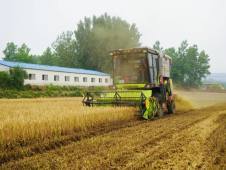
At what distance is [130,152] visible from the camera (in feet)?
20.7

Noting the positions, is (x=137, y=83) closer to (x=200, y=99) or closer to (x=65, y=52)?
(x=200, y=99)

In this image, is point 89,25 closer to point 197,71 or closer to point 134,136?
point 197,71

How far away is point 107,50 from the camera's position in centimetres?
5750

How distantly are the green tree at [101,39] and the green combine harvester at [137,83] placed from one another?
42.2 meters

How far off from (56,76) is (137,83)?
31103mm

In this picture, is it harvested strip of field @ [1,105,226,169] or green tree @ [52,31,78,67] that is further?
green tree @ [52,31,78,67]

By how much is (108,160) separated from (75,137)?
2480 millimetres

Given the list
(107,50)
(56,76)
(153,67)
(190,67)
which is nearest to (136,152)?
(153,67)

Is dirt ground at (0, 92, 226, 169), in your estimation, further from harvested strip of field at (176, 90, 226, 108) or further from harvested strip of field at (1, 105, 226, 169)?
harvested strip of field at (176, 90, 226, 108)

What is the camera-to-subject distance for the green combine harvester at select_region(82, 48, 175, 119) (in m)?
12.5

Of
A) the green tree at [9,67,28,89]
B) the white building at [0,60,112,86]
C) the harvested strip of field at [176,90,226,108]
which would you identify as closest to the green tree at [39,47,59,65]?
the white building at [0,60,112,86]

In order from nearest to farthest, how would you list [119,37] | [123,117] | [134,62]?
[123,117] → [134,62] → [119,37]

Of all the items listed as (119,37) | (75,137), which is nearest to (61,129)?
(75,137)

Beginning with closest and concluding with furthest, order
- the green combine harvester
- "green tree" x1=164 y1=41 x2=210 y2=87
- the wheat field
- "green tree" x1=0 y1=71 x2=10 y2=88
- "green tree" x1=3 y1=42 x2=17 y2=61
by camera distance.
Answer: the wheat field < the green combine harvester < "green tree" x1=0 y1=71 x2=10 y2=88 < "green tree" x1=164 y1=41 x2=210 y2=87 < "green tree" x1=3 y1=42 x2=17 y2=61
